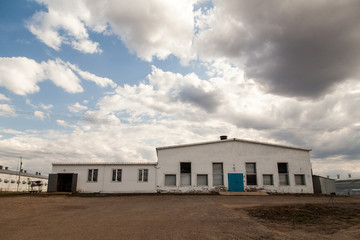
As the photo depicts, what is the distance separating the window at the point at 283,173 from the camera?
1092 inches

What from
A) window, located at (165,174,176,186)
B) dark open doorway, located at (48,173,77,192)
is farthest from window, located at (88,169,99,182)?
window, located at (165,174,176,186)

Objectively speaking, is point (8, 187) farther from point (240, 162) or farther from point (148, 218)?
point (148, 218)

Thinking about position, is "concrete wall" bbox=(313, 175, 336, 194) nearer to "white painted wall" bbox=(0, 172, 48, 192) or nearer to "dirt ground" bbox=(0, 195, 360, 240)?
"dirt ground" bbox=(0, 195, 360, 240)

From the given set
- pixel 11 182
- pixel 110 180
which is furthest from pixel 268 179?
pixel 11 182

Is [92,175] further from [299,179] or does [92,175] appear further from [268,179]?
[299,179]

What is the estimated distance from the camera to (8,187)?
45219 mm

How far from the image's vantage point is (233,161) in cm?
2748

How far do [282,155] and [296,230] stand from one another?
70.5 ft

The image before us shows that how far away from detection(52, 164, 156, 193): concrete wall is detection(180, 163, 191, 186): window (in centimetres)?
297

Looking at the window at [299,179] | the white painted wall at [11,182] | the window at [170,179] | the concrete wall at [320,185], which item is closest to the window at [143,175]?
the window at [170,179]

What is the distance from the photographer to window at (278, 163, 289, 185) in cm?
2773

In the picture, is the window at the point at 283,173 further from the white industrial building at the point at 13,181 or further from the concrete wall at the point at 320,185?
the white industrial building at the point at 13,181

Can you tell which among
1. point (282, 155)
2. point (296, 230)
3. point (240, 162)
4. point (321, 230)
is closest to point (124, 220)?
point (296, 230)

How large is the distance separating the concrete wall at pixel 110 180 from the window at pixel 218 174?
6.57 m
